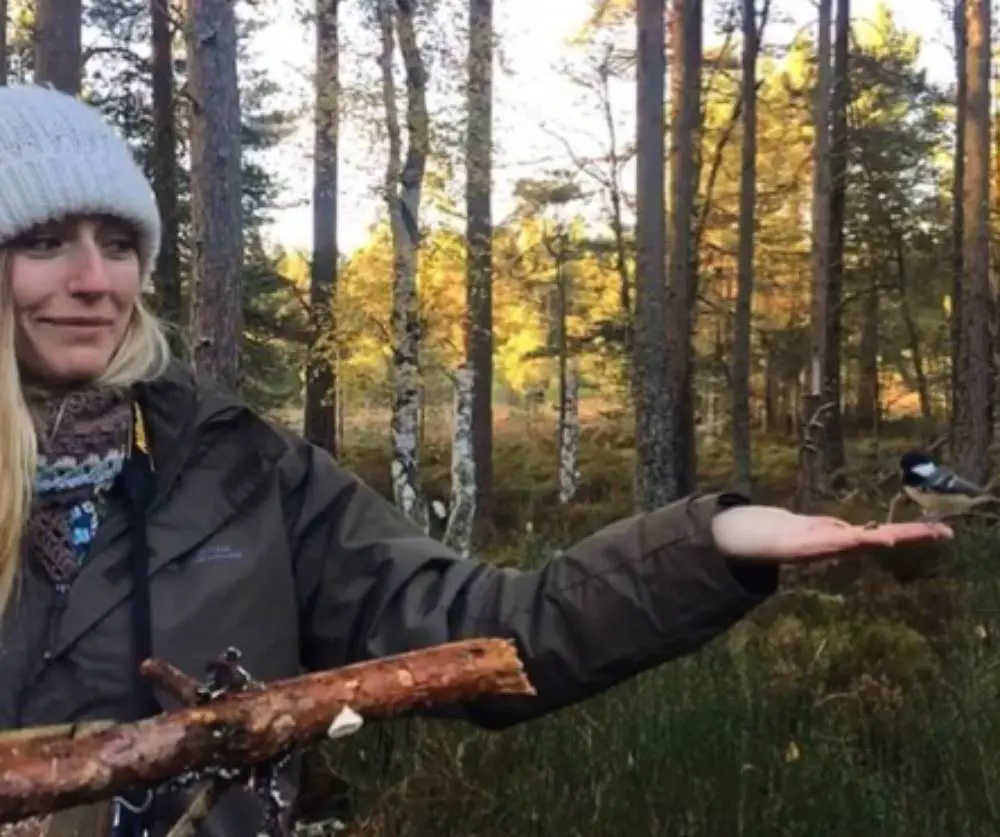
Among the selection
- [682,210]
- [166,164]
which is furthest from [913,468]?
[166,164]

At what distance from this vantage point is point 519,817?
4.29m

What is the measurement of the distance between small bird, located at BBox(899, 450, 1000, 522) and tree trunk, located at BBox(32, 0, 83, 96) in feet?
20.5

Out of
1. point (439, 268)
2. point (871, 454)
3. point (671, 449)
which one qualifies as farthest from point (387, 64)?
point (871, 454)

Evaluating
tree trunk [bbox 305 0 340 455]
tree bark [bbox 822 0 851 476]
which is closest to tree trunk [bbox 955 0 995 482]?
tree bark [bbox 822 0 851 476]

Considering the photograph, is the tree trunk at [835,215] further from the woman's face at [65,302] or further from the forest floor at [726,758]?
the woman's face at [65,302]

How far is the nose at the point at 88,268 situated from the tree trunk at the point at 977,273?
15.1 metres

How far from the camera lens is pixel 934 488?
7.81 m

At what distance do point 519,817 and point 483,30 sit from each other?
1316 cm

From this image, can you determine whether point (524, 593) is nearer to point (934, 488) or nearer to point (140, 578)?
point (140, 578)

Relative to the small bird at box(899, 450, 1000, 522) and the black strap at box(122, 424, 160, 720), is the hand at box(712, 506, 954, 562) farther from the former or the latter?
the small bird at box(899, 450, 1000, 522)

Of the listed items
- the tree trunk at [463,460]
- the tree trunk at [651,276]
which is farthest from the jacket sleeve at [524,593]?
the tree trunk at [651,276]

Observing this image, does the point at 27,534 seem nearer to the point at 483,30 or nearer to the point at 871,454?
the point at 483,30

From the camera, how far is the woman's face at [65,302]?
1928mm

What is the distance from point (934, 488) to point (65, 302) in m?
6.70
